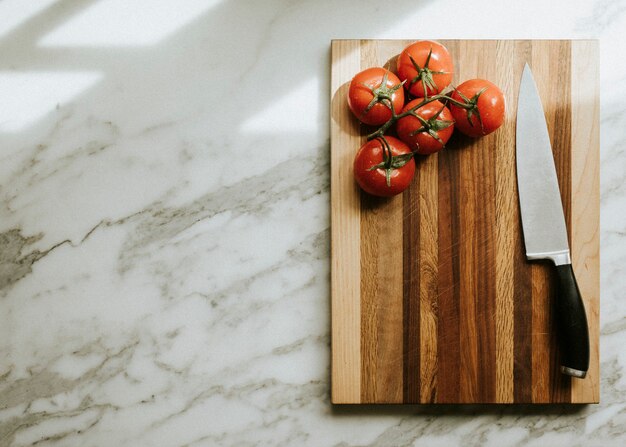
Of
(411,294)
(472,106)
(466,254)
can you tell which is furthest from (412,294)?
(472,106)

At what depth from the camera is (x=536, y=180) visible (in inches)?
39.0

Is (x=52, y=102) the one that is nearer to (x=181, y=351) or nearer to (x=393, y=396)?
(x=181, y=351)

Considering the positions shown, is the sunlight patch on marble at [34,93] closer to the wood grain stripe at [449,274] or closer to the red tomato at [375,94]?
the red tomato at [375,94]

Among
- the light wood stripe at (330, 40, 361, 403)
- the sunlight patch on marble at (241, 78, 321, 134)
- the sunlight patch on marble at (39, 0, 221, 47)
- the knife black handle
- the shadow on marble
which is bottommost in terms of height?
the shadow on marble

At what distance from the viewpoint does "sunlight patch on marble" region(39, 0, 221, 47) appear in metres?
1.05

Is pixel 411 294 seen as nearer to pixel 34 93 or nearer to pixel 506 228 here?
pixel 506 228

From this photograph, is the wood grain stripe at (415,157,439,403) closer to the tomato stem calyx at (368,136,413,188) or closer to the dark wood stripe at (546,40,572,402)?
the tomato stem calyx at (368,136,413,188)

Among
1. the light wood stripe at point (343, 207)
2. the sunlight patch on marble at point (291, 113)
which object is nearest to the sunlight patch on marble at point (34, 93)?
the sunlight patch on marble at point (291, 113)

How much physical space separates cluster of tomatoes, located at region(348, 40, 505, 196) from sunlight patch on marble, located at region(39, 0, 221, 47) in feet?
1.26

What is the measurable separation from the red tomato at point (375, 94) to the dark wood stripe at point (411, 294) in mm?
144

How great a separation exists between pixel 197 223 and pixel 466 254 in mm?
530

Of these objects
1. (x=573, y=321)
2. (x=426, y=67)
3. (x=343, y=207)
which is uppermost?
(x=426, y=67)

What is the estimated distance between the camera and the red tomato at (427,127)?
92cm

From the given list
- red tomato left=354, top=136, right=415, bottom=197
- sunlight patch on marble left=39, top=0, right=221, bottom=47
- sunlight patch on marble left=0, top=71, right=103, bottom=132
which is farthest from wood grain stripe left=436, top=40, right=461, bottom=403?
sunlight patch on marble left=0, top=71, right=103, bottom=132
